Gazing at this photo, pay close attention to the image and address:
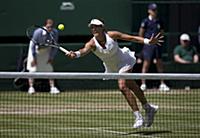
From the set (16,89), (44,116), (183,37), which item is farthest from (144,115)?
(183,37)

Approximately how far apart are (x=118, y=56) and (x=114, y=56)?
3.6 inches

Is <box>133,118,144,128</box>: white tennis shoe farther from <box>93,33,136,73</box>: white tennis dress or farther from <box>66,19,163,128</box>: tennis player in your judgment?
<box>93,33,136,73</box>: white tennis dress

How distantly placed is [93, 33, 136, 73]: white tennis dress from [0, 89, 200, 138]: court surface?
0.87 meters

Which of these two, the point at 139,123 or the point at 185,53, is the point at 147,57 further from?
the point at 139,123

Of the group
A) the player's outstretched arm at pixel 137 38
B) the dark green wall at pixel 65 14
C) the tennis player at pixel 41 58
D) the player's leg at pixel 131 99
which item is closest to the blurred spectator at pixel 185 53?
the dark green wall at pixel 65 14

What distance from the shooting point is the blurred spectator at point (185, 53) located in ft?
57.3

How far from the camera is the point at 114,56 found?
37.3 feet

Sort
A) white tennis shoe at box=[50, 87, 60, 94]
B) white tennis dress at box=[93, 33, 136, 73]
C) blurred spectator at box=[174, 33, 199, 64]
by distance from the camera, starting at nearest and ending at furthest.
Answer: white tennis dress at box=[93, 33, 136, 73] < white tennis shoe at box=[50, 87, 60, 94] < blurred spectator at box=[174, 33, 199, 64]

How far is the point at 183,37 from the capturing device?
17438 mm

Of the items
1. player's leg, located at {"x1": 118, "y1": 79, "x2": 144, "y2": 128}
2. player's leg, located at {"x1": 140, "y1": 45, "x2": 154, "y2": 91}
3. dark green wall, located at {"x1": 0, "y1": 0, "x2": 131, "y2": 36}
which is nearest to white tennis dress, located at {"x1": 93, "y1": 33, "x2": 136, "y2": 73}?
player's leg, located at {"x1": 118, "y1": 79, "x2": 144, "y2": 128}

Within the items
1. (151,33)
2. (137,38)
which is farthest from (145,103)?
(151,33)

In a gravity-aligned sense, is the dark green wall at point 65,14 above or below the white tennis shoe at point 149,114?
above

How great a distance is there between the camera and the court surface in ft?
36.3

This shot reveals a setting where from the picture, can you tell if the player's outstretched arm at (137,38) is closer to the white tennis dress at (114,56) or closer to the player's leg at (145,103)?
the white tennis dress at (114,56)
